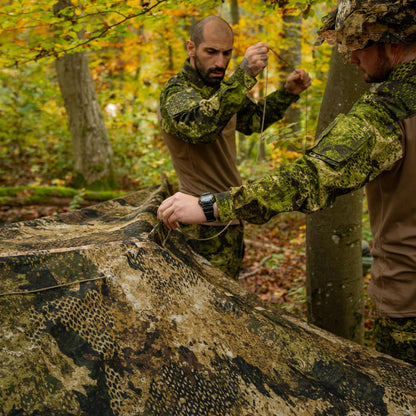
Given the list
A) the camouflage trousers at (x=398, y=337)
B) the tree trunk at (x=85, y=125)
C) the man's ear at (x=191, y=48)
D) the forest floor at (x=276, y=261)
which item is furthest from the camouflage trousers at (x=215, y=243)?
the tree trunk at (x=85, y=125)

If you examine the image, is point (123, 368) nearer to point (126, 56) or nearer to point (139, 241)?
point (139, 241)

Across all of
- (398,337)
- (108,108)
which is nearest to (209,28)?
(398,337)

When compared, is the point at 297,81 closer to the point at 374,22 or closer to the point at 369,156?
the point at 374,22

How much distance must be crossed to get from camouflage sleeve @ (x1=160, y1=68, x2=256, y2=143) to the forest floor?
2596 mm

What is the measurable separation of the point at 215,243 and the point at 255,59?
1.34 m

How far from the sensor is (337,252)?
3064 millimetres

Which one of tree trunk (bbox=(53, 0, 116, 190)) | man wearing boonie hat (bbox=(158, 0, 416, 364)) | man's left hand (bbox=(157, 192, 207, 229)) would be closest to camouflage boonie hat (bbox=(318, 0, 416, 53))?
man wearing boonie hat (bbox=(158, 0, 416, 364))

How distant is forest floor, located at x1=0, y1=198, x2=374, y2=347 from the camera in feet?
15.3

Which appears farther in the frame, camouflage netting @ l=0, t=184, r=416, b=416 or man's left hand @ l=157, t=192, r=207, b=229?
man's left hand @ l=157, t=192, r=207, b=229

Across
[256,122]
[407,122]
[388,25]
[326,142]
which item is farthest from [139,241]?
[256,122]

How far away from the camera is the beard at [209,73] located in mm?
2844

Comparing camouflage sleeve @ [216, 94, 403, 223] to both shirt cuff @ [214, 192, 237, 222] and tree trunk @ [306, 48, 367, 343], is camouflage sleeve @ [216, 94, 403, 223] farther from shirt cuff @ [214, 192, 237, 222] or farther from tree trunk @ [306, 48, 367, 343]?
tree trunk @ [306, 48, 367, 343]

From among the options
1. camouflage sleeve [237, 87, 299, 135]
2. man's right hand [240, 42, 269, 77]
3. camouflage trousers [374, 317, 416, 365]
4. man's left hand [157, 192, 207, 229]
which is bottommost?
camouflage trousers [374, 317, 416, 365]

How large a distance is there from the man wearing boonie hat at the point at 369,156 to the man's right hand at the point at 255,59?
0.72 m
